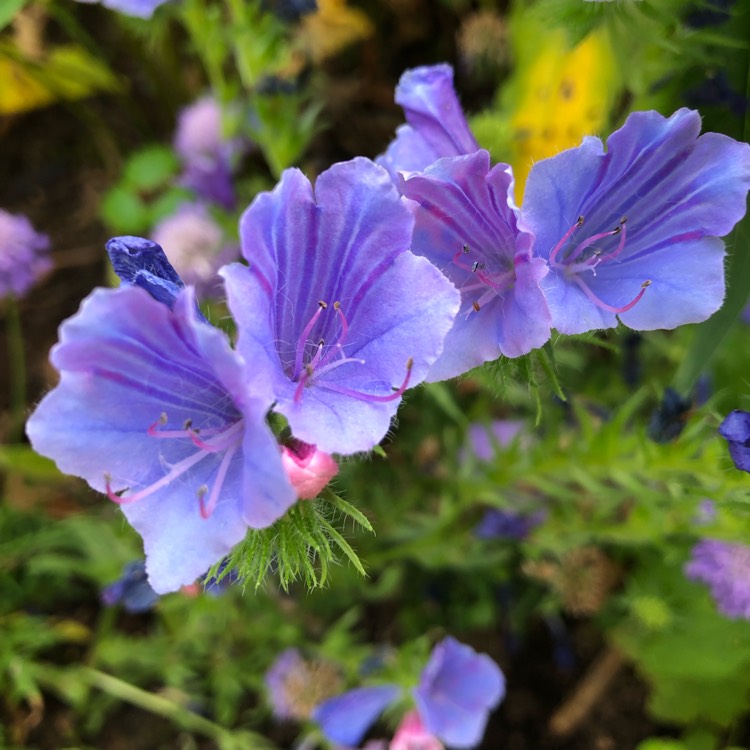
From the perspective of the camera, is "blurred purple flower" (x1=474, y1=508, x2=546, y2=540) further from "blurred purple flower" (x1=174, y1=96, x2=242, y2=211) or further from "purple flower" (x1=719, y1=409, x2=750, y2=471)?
"blurred purple flower" (x1=174, y1=96, x2=242, y2=211)

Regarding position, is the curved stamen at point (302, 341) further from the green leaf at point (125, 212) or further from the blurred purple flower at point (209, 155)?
the green leaf at point (125, 212)

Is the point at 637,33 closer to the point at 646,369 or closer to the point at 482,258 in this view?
the point at 482,258

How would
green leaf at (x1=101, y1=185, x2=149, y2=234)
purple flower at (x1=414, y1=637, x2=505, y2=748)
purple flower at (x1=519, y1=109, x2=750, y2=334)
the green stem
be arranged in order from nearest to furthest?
purple flower at (x1=519, y1=109, x2=750, y2=334)
purple flower at (x1=414, y1=637, x2=505, y2=748)
green leaf at (x1=101, y1=185, x2=149, y2=234)
the green stem

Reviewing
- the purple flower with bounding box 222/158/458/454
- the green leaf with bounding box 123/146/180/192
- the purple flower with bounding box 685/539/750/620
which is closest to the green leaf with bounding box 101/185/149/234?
the green leaf with bounding box 123/146/180/192

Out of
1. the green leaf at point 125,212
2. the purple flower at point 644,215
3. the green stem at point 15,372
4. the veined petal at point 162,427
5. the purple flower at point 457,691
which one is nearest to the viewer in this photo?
the veined petal at point 162,427

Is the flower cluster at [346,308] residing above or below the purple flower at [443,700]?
above

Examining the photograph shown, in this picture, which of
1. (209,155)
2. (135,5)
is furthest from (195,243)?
(135,5)

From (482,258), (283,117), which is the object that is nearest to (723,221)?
(482,258)

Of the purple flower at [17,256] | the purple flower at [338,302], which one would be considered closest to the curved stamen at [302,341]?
the purple flower at [338,302]
